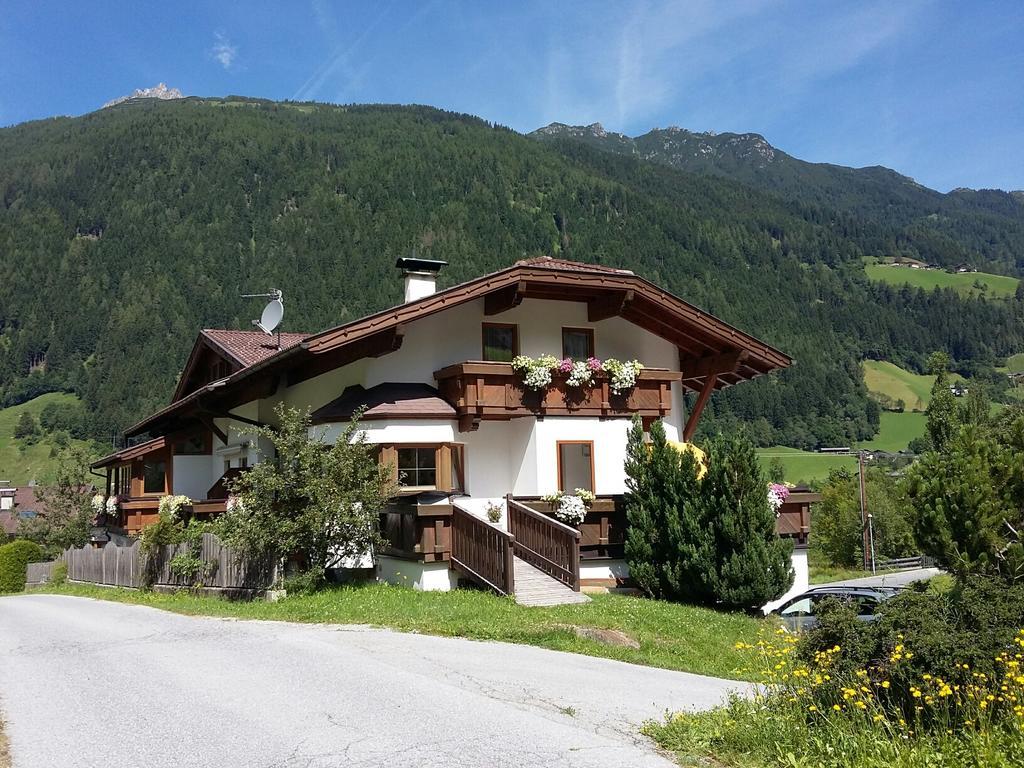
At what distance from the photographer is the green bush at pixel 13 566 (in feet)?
115

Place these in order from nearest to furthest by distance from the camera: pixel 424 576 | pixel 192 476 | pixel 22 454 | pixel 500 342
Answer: pixel 424 576
pixel 500 342
pixel 192 476
pixel 22 454

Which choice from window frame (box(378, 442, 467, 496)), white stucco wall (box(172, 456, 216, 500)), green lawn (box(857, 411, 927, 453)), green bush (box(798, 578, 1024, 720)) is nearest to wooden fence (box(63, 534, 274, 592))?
white stucco wall (box(172, 456, 216, 500))

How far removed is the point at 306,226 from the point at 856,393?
110973mm

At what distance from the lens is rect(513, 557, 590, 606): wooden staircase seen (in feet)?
51.8

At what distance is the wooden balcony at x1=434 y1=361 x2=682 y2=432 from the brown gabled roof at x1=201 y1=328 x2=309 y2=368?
703 cm

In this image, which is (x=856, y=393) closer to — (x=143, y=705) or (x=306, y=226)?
(x=306, y=226)

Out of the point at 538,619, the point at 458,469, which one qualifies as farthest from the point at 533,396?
the point at 538,619

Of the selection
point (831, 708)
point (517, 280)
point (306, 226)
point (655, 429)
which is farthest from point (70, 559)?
point (306, 226)

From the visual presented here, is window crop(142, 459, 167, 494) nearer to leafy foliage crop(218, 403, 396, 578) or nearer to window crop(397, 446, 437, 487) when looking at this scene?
window crop(397, 446, 437, 487)

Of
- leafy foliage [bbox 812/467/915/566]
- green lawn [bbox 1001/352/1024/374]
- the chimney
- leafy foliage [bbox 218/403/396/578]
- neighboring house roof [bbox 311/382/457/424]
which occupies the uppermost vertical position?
green lawn [bbox 1001/352/1024/374]

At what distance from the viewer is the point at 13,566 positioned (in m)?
35.2

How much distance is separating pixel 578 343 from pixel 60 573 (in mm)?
20956

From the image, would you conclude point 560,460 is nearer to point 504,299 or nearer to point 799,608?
point 504,299

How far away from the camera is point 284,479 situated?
1611cm
